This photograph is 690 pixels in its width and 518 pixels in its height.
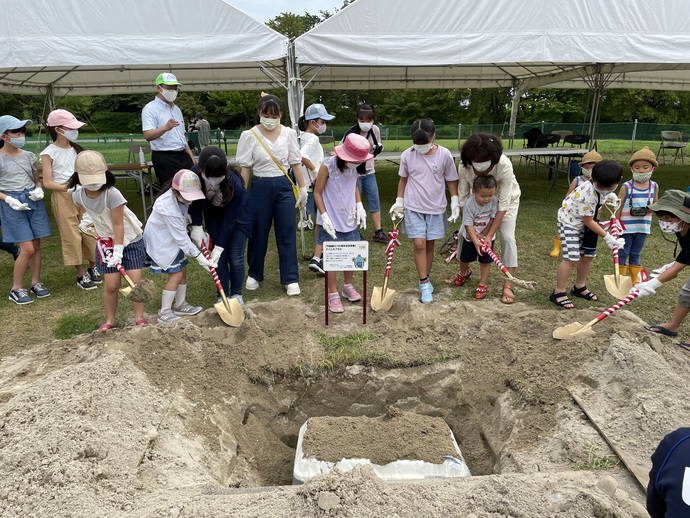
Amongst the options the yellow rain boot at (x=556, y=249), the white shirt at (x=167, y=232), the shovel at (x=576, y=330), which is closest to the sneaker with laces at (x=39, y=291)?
the white shirt at (x=167, y=232)

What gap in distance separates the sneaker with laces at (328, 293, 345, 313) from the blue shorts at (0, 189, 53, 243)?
9.51 ft

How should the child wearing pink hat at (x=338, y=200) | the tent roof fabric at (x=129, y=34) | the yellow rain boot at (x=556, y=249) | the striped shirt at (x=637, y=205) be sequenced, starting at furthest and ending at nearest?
the yellow rain boot at (x=556, y=249)
the tent roof fabric at (x=129, y=34)
the striped shirt at (x=637, y=205)
the child wearing pink hat at (x=338, y=200)

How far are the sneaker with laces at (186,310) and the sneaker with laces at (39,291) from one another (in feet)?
5.23

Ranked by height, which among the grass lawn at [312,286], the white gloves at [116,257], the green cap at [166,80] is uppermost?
the green cap at [166,80]

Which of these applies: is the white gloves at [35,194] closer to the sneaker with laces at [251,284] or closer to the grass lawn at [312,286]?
the grass lawn at [312,286]

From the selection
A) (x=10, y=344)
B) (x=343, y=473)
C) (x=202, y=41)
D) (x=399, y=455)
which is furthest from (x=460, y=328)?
(x=202, y=41)

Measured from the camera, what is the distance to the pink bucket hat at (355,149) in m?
3.75

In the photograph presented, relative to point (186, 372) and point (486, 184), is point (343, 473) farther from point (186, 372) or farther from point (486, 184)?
point (486, 184)

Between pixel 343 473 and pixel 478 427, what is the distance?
1.46 metres

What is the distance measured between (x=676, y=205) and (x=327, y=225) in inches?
101

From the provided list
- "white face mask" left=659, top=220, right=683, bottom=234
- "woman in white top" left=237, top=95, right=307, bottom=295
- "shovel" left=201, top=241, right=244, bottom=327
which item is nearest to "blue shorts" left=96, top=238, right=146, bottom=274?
"shovel" left=201, top=241, right=244, bottom=327

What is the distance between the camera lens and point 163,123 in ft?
16.9

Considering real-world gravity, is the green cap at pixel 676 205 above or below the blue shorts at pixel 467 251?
above

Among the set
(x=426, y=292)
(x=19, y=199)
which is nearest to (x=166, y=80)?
(x=19, y=199)
